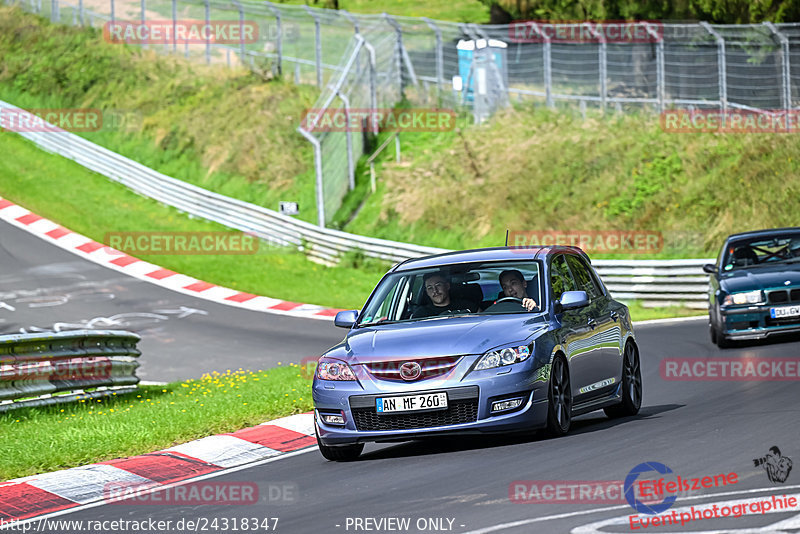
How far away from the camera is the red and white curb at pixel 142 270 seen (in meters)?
26.9

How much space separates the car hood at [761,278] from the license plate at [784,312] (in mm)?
304

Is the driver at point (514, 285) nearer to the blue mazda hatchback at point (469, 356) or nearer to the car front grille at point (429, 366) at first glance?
the blue mazda hatchback at point (469, 356)

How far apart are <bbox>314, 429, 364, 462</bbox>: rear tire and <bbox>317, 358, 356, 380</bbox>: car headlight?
53 centimetres

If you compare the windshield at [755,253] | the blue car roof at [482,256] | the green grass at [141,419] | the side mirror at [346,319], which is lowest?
the green grass at [141,419]

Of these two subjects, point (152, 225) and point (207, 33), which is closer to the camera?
point (152, 225)

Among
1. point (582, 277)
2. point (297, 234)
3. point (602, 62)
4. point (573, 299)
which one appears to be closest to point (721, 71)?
point (602, 62)

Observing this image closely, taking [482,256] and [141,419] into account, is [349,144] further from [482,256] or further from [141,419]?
[482,256]

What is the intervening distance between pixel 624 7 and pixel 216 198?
13.9 meters

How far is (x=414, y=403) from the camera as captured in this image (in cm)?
938

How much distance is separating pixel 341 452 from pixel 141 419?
3.72 m

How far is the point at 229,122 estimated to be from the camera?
4266 centimetres

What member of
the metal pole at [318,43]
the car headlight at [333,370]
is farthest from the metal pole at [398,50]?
the car headlight at [333,370]

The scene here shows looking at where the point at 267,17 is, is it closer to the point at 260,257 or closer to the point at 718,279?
the point at 260,257

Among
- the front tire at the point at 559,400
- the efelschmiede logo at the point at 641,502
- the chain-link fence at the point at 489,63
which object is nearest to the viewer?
the efelschmiede logo at the point at 641,502
